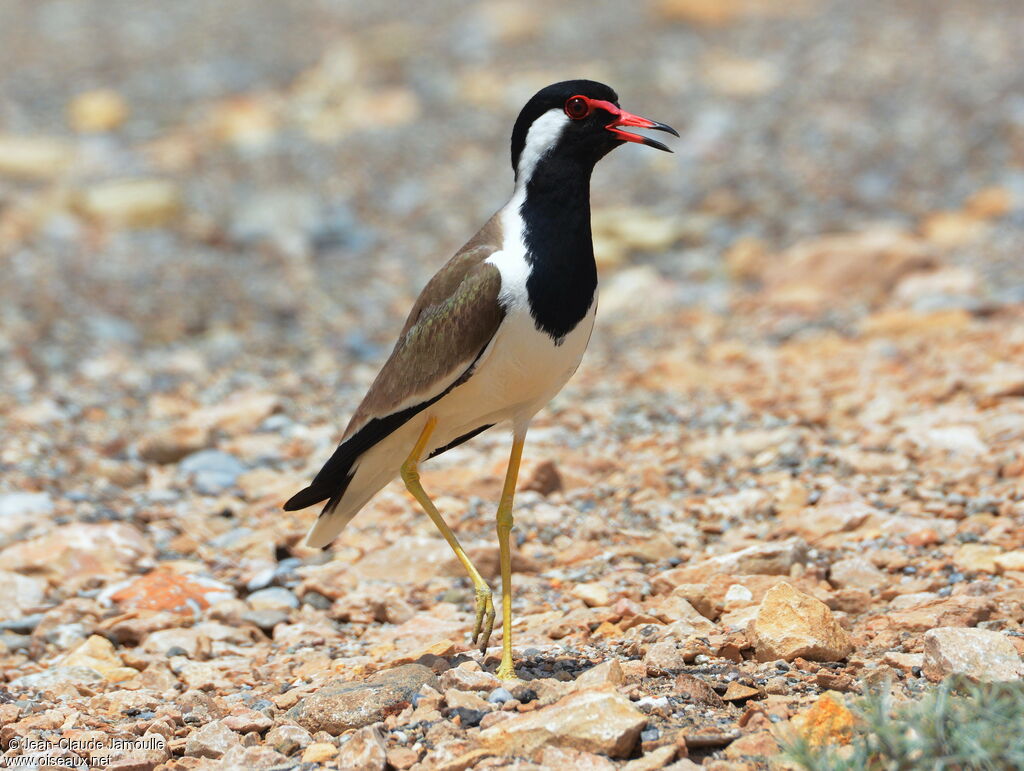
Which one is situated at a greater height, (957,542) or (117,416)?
(117,416)

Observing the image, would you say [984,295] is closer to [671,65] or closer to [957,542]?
[957,542]

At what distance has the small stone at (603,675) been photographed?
3.90m

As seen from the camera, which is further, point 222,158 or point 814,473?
point 222,158

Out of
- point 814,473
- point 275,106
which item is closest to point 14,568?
point 814,473

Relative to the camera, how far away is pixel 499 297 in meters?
4.33

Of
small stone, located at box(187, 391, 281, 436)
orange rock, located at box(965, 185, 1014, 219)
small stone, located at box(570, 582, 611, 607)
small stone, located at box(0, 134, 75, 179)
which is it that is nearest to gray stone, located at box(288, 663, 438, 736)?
small stone, located at box(570, 582, 611, 607)

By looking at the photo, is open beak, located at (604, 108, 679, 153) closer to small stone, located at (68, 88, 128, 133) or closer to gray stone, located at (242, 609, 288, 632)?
gray stone, located at (242, 609, 288, 632)

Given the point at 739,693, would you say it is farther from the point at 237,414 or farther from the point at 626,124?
the point at 237,414

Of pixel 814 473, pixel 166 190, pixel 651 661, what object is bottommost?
pixel 651 661

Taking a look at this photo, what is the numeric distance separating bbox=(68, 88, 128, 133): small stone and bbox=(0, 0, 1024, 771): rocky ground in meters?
0.06

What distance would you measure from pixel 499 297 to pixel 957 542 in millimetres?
2367

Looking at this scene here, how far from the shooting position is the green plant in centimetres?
311

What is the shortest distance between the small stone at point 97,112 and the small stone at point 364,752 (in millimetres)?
11400

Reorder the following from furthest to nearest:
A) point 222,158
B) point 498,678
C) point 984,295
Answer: point 222,158 → point 984,295 → point 498,678
